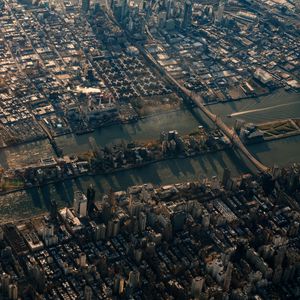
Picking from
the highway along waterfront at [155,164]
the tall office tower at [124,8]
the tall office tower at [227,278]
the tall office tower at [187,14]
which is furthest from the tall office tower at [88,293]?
the tall office tower at [187,14]

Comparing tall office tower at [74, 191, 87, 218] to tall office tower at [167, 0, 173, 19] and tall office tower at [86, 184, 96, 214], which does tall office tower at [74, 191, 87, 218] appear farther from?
tall office tower at [167, 0, 173, 19]

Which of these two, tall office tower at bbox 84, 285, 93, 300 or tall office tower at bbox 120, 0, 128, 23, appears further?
tall office tower at bbox 120, 0, 128, 23

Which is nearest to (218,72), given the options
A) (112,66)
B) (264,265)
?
(112,66)

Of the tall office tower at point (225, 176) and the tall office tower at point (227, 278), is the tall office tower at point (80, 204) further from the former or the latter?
the tall office tower at point (225, 176)

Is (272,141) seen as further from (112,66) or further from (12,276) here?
(12,276)

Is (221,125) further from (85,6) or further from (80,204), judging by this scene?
(85,6)

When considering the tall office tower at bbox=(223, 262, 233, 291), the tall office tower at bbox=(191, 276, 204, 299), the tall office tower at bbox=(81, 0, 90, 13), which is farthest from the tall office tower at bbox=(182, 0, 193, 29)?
the tall office tower at bbox=(191, 276, 204, 299)

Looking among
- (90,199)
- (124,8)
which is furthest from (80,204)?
(124,8)
